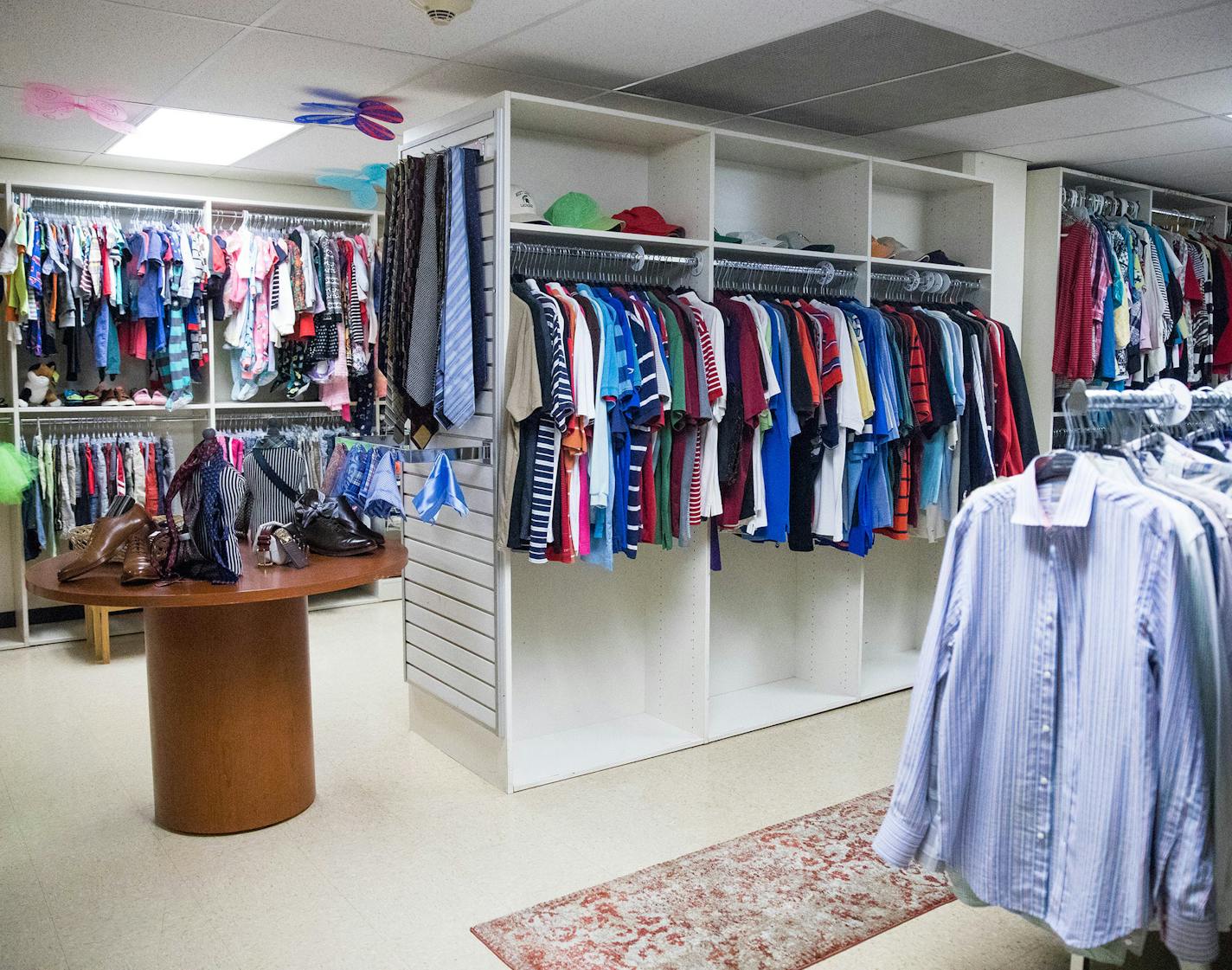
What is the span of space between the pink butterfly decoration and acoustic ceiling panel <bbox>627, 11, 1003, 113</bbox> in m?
2.22

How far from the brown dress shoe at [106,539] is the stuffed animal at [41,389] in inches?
109

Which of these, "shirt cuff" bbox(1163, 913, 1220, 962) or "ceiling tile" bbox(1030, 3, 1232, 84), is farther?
"ceiling tile" bbox(1030, 3, 1232, 84)

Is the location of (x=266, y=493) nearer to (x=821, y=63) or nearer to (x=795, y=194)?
(x=821, y=63)

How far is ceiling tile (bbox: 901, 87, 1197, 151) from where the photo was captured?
4227 millimetres

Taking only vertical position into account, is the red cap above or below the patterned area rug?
above

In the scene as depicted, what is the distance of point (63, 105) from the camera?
432cm

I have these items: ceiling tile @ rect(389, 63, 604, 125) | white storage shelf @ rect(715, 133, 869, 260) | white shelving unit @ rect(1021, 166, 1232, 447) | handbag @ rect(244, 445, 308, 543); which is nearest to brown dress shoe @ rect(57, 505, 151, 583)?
handbag @ rect(244, 445, 308, 543)

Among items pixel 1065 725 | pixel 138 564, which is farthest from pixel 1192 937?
pixel 138 564

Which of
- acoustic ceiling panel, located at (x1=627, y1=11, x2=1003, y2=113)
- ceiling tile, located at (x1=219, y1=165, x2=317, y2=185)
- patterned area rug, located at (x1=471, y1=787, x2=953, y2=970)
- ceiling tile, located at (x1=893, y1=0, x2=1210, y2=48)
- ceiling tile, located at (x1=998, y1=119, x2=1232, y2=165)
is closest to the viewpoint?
patterned area rug, located at (x1=471, y1=787, x2=953, y2=970)

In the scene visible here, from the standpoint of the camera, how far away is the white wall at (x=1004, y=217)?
17.0ft

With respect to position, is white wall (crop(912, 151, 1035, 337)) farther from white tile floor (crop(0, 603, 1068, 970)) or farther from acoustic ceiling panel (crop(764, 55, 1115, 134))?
white tile floor (crop(0, 603, 1068, 970))

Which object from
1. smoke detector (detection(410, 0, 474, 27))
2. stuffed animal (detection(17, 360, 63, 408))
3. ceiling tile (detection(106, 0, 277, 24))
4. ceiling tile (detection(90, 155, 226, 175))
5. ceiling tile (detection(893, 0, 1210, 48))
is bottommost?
stuffed animal (detection(17, 360, 63, 408))

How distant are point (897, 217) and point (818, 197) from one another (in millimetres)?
672

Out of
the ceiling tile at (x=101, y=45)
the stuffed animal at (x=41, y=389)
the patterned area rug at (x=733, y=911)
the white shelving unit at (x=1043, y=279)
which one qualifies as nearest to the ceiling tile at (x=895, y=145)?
the white shelving unit at (x=1043, y=279)
